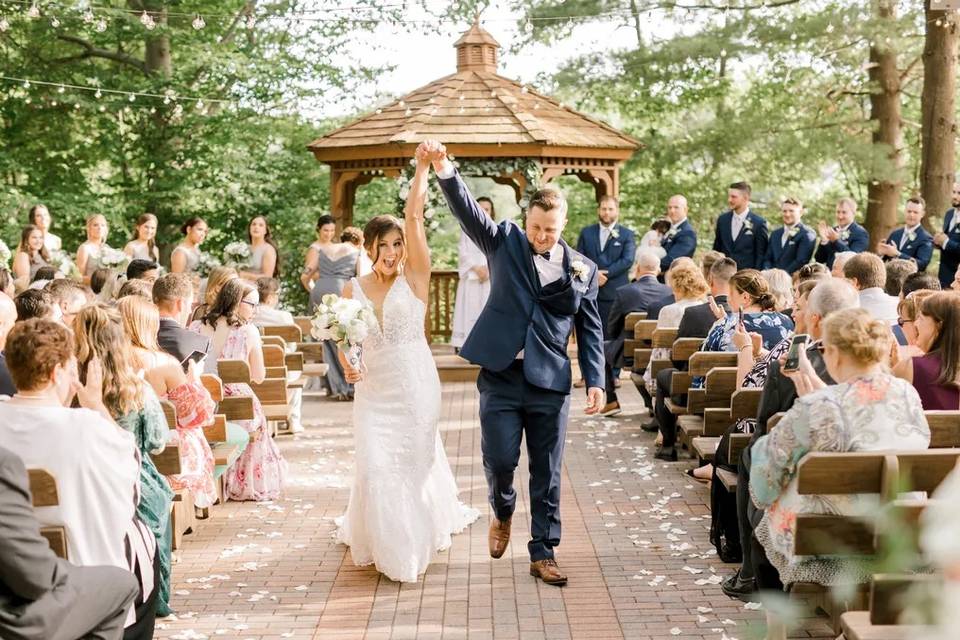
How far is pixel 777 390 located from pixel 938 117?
13542 mm

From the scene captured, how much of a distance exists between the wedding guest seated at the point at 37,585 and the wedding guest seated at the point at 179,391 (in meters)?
2.14

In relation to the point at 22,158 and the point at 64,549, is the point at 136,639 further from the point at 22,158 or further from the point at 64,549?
the point at 22,158

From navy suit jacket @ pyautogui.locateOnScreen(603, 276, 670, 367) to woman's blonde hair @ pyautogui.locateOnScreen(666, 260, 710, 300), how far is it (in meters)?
1.33

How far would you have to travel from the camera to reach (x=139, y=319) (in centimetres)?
631

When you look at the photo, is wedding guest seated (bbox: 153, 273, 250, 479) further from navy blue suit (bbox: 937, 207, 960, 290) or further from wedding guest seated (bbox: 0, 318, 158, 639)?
navy blue suit (bbox: 937, 207, 960, 290)

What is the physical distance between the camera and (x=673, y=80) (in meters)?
20.0

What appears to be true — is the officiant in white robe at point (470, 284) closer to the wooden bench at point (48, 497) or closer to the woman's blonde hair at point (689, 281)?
the woman's blonde hair at point (689, 281)

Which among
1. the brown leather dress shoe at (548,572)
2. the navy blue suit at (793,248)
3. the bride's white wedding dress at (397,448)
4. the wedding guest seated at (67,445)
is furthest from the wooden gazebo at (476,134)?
the wedding guest seated at (67,445)

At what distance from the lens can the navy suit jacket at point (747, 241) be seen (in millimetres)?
14117

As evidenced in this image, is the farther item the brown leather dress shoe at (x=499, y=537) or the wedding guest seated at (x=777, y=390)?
the brown leather dress shoe at (x=499, y=537)

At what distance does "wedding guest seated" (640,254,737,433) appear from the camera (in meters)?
9.11

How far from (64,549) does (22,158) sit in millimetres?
16958

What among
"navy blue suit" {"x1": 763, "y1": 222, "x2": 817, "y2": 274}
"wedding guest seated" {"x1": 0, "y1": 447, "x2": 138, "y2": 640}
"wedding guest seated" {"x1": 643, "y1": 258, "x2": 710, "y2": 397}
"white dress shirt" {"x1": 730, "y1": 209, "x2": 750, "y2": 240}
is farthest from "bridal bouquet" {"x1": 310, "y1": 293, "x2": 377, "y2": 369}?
"white dress shirt" {"x1": 730, "y1": 209, "x2": 750, "y2": 240}

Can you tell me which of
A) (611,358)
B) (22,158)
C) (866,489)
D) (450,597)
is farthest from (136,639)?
(22,158)
